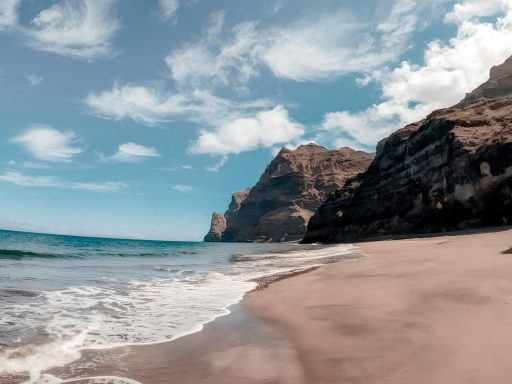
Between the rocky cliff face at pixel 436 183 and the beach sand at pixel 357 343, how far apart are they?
40504 mm

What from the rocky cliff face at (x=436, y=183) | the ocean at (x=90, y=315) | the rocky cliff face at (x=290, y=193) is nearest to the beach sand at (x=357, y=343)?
the ocean at (x=90, y=315)

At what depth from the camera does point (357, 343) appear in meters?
5.43

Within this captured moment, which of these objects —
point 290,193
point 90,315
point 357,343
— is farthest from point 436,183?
point 290,193

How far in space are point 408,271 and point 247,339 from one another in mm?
7427

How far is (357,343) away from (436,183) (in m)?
56.3

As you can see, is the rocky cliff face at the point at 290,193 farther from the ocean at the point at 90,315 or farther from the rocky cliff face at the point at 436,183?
the ocean at the point at 90,315

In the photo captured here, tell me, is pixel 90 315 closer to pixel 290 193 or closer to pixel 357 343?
pixel 357 343

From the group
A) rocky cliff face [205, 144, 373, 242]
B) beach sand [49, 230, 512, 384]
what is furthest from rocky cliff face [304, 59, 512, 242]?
rocky cliff face [205, 144, 373, 242]

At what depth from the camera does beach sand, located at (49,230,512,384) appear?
4.32m

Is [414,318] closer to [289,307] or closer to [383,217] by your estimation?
[289,307]

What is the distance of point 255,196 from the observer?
191 metres

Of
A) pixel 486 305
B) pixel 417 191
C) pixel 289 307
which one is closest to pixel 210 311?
pixel 289 307

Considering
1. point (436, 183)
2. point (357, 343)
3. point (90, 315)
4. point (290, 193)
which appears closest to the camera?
point (357, 343)

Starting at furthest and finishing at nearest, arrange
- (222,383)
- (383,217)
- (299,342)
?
(383,217) < (299,342) < (222,383)
